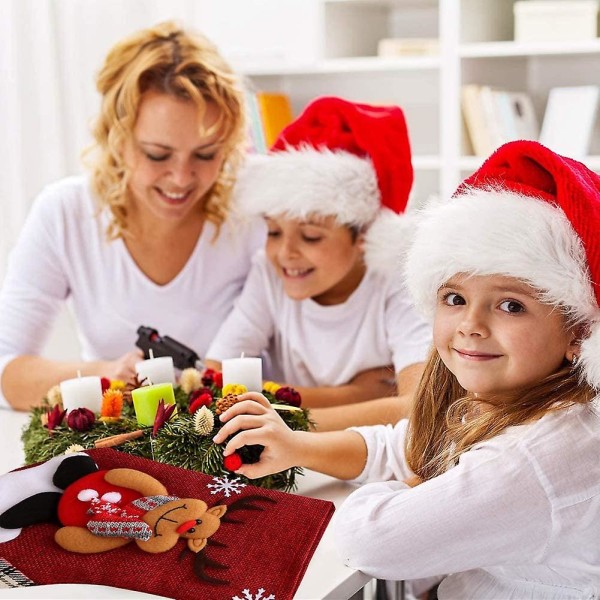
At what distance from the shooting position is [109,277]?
2055mm

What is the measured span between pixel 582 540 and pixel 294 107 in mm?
2713

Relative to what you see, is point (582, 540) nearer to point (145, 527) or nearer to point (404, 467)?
point (404, 467)

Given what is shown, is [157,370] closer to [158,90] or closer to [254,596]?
[254,596]

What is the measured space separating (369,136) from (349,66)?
1.38 metres

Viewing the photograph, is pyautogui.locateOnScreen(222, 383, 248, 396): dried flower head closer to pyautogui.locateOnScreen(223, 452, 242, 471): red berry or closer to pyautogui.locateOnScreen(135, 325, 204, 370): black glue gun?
pyautogui.locateOnScreen(223, 452, 242, 471): red berry

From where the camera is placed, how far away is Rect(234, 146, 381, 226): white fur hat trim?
1.79 m

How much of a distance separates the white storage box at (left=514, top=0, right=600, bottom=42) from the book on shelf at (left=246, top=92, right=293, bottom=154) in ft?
2.95

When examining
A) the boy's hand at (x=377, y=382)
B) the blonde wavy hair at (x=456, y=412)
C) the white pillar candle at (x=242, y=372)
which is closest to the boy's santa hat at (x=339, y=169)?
the boy's hand at (x=377, y=382)

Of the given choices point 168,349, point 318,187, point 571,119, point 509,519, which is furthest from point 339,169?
point 571,119

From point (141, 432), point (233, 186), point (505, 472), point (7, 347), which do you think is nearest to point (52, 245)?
point (7, 347)

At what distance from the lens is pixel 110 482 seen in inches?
46.3

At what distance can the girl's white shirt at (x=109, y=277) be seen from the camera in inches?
79.1

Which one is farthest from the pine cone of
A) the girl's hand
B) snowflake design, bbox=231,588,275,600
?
snowflake design, bbox=231,588,275,600

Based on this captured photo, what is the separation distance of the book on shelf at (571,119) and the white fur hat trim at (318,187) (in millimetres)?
1279
